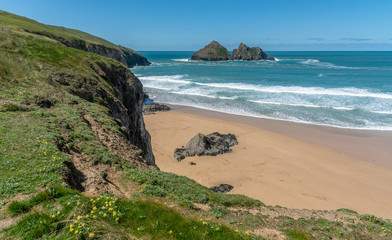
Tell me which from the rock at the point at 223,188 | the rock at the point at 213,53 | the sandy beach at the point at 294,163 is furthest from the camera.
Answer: the rock at the point at 213,53

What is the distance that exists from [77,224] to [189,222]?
284 centimetres

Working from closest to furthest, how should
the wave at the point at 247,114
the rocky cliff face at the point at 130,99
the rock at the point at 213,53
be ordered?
the rocky cliff face at the point at 130,99 < the wave at the point at 247,114 < the rock at the point at 213,53

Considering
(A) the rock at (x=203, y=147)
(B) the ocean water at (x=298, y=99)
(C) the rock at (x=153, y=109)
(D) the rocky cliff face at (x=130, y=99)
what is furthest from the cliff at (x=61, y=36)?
(A) the rock at (x=203, y=147)

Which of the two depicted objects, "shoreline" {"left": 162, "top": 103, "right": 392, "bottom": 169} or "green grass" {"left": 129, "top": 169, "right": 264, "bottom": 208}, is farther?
"shoreline" {"left": 162, "top": 103, "right": 392, "bottom": 169}

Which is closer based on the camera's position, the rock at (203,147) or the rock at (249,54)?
the rock at (203,147)

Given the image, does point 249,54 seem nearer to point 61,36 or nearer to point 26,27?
point 61,36

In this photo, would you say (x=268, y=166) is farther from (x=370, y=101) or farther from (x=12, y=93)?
(x=370, y=101)

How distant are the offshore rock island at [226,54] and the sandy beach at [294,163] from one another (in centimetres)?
13652

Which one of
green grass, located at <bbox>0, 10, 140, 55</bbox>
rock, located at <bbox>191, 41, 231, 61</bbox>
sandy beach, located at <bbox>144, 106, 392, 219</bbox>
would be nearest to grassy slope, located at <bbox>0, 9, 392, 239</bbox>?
sandy beach, located at <bbox>144, 106, 392, 219</bbox>

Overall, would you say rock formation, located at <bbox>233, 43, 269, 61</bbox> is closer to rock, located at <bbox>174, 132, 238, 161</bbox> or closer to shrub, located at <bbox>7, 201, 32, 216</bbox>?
rock, located at <bbox>174, 132, 238, 161</bbox>

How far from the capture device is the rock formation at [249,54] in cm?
15888

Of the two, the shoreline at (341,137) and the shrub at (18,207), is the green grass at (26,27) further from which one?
the shoreline at (341,137)

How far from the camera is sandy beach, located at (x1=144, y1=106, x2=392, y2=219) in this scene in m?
16.9

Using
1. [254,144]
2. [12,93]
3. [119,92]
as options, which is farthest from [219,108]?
[12,93]
